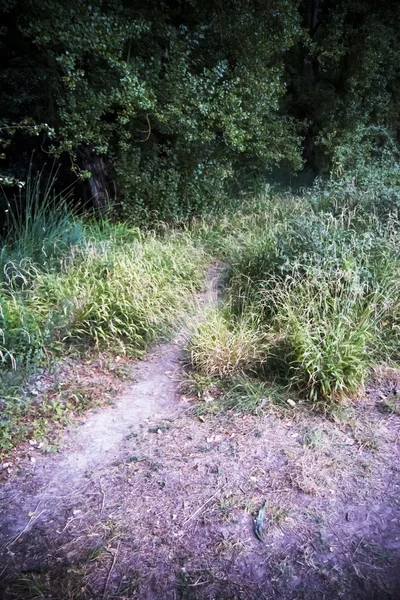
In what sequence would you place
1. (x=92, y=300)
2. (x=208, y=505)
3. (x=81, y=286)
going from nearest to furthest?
(x=208, y=505) < (x=92, y=300) < (x=81, y=286)

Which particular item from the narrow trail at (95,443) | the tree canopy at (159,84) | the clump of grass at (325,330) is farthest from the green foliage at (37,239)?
the clump of grass at (325,330)

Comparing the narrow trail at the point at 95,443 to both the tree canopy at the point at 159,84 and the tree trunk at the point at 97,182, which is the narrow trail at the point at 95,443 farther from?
the tree trunk at the point at 97,182

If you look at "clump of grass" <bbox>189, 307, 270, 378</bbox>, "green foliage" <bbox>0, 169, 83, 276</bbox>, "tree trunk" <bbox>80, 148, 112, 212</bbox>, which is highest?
"tree trunk" <bbox>80, 148, 112, 212</bbox>

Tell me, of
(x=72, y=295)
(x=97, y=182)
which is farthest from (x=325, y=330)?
(x=97, y=182)

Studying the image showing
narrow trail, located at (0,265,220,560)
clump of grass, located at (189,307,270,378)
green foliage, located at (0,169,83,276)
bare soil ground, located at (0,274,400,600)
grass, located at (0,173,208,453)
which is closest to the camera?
bare soil ground, located at (0,274,400,600)

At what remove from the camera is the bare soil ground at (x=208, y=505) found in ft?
6.18

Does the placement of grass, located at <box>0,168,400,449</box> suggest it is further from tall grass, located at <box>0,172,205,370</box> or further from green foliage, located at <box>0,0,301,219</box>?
green foliage, located at <box>0,0,301,219</box>

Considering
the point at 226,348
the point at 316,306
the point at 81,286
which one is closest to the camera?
the point at 226,348

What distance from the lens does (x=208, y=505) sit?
7.43 ft

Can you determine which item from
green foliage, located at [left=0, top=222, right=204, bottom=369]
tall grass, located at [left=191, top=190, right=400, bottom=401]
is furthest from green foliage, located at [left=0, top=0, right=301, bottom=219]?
tall grass, located at [left=191, top=190, right=400, bottom=401]

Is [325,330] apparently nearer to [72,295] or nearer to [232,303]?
[232,303]

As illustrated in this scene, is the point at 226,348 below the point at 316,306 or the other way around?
below

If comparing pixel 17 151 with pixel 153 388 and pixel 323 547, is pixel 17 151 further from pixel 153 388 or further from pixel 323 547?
pixel 323 547

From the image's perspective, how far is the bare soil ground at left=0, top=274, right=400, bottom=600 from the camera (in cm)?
188
